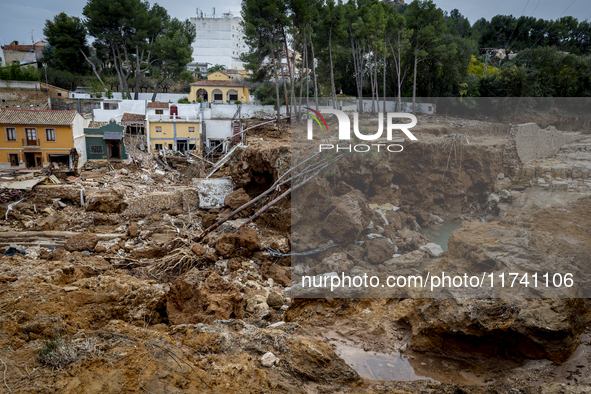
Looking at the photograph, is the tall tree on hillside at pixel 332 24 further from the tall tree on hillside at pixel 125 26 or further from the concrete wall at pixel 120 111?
the tall tree on hillside at pixel 125 26

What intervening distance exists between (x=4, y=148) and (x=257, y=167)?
1360 centimetres

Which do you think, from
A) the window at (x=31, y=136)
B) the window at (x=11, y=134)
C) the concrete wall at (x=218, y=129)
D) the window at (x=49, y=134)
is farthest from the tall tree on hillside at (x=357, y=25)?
the window at (x=11, y=134)

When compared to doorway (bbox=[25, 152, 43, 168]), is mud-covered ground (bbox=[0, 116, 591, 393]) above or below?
below

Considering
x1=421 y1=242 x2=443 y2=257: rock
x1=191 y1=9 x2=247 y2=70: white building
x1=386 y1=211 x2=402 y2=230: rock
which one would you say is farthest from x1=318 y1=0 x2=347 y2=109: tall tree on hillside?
x1=191 y1=9 x2=247 y2=70: white building

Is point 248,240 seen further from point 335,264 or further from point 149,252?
point 149,252

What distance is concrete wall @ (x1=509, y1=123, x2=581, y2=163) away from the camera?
19.9m

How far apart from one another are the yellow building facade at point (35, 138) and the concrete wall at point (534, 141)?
23.6m

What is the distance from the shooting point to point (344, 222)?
13.3 m

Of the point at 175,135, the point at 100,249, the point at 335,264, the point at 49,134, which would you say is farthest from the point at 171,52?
the point at 335,264

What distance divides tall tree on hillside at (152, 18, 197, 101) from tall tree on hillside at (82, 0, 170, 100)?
2.31 feet

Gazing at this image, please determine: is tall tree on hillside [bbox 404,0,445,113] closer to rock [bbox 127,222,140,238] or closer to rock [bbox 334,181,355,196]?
rock [bbox 334,181,355,196]

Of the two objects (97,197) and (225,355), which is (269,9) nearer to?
(97,197)

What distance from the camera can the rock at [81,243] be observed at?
449 inches

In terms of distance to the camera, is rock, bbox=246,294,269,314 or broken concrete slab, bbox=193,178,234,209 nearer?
rock, bbox=246,294,269,314
